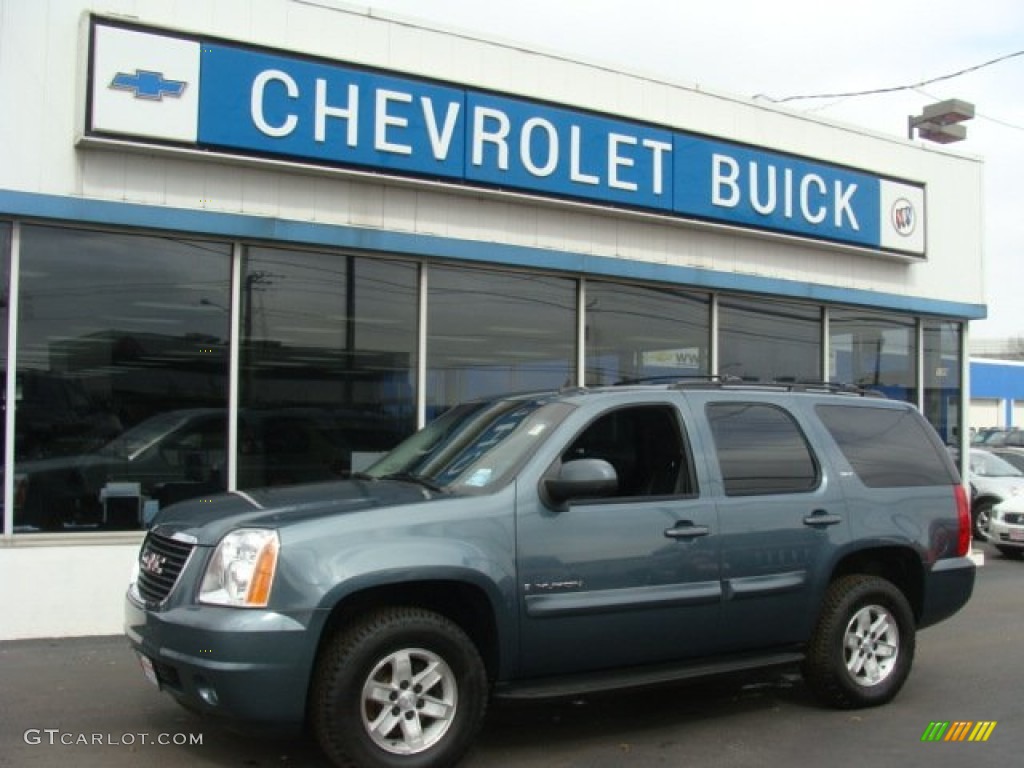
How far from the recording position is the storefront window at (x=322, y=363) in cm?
867

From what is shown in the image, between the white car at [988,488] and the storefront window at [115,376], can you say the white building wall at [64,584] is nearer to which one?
the storefront window at [115,376]

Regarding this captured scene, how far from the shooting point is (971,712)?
19.3 feet

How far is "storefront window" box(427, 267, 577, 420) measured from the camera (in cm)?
964

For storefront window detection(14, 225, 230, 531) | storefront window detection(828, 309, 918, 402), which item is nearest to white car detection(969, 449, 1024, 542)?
storefront window detection(828, 309, 918, 402)

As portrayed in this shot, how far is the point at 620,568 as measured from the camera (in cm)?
500

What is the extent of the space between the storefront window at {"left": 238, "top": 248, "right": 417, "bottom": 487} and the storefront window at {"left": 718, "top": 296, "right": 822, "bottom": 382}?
413 centimetres

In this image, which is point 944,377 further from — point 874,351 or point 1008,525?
point 1008,525

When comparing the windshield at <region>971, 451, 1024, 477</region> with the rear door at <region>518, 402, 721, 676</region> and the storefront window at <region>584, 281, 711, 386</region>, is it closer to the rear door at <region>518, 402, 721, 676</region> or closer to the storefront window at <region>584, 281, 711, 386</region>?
the storefront window at <region>584, 281, 711, 386</region>

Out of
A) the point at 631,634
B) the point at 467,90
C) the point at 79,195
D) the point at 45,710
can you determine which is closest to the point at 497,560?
the point at 631,634

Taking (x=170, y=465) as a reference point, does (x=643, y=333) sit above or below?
above

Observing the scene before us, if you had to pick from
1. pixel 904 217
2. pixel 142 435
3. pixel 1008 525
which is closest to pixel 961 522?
pixel 142 435

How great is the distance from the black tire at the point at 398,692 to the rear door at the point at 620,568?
37cm

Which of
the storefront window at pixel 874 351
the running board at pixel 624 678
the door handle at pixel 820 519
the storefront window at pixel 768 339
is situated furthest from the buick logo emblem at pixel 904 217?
the running board at pixel 624 678

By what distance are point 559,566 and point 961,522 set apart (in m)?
3.06
